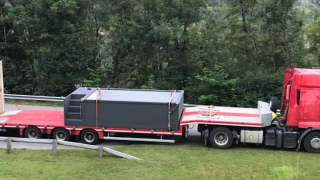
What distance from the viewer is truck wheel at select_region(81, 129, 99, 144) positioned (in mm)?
12656

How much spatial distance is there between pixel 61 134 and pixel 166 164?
516 cm

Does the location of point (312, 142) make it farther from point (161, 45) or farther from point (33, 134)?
point (161, 45)

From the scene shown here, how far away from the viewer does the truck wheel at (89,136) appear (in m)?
12.7

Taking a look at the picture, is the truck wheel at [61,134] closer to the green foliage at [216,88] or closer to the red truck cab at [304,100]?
the red truck cab at [304,100]

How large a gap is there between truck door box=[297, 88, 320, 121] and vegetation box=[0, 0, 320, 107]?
33.3 feet

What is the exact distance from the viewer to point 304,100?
440 inches

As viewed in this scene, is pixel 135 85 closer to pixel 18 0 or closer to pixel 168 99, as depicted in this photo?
pixel 18 0

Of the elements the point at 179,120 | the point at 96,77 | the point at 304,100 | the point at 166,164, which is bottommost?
the point at 166,164

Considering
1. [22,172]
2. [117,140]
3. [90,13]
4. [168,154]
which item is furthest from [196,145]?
[90,13]

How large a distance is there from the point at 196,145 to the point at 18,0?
20166 millimetres

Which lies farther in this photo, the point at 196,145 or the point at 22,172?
the point at 196,145

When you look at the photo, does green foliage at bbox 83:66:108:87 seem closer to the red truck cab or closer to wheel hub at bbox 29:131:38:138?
wheel hub at bbox 29:131:38:138

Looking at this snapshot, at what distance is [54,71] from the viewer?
84.2 feet

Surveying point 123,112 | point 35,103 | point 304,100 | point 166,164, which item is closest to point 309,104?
point 304,100
